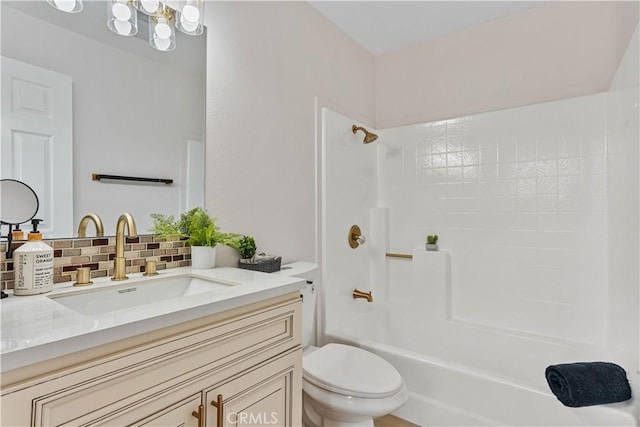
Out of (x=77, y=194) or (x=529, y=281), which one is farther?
(x=529, y=281)

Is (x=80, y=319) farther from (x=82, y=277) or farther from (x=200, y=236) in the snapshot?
(x=200, y=236)

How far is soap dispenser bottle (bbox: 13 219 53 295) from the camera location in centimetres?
88

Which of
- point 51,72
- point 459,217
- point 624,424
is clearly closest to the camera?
point 51,72

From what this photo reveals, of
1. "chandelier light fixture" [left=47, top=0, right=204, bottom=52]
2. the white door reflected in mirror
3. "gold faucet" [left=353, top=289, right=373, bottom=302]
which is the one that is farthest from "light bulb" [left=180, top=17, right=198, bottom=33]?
"gold faucet" [left=353, top=289, right=373, bottom=302]

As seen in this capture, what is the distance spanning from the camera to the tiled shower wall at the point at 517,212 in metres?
1.94

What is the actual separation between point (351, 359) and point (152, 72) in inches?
59.2

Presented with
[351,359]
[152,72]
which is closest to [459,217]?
[351,359]

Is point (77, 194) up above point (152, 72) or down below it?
below

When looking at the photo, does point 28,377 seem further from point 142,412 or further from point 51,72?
point 51,72

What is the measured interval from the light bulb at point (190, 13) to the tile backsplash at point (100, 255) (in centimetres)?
85

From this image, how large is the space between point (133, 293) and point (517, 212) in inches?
84.6

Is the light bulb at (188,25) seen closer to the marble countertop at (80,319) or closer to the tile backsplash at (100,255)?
the tile backsplash at (100,255)

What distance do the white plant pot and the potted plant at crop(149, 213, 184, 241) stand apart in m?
0.09

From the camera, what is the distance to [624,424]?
1.27 metres
